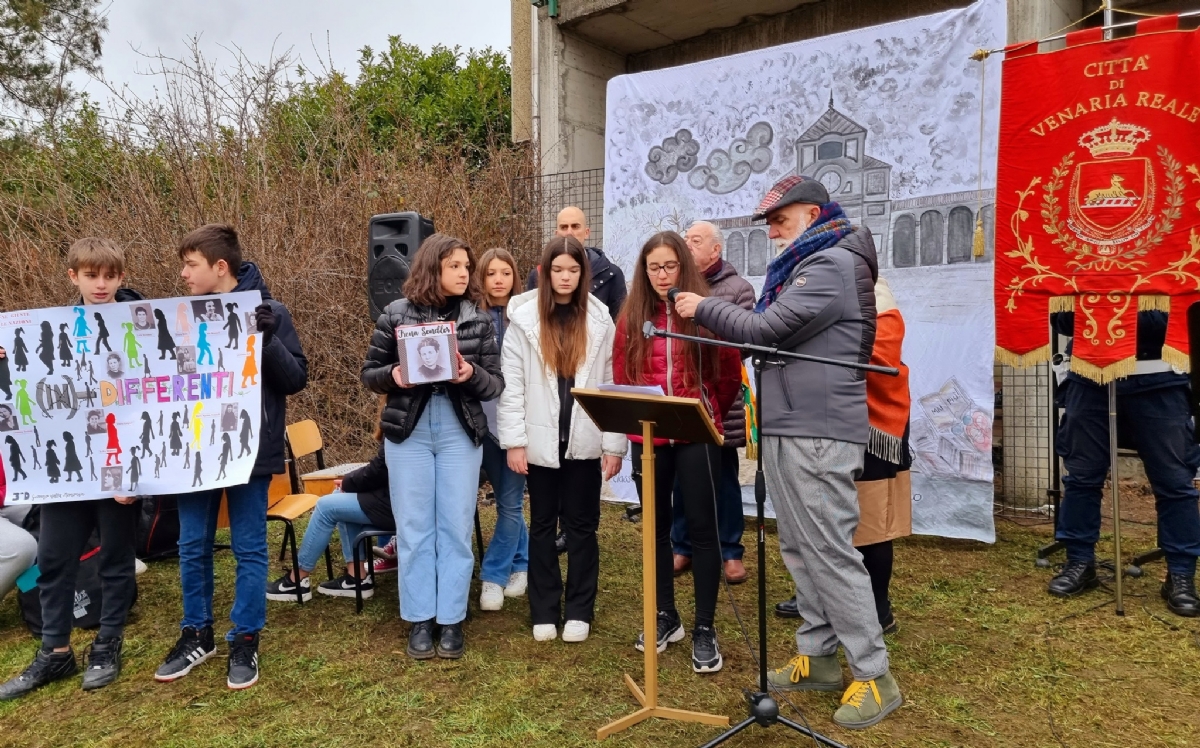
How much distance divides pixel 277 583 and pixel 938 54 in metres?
5.09

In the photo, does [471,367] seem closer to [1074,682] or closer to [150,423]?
[150,423]

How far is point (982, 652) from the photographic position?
3.57 meters

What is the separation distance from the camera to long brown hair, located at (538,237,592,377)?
3652 mm

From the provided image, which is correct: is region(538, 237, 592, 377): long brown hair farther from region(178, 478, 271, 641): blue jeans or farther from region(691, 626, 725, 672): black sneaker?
region(178, 478, 271, 641): blue jeans

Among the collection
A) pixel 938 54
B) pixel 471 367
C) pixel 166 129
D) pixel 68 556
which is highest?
pixel 166 129

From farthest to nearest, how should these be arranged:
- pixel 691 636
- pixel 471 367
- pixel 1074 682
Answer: pixel 691 636
pixel 471 367
pixel 1074 682

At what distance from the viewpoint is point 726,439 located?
12.4ft

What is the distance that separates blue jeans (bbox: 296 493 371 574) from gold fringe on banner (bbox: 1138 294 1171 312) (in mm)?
4082

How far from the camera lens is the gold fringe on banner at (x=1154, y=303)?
4055 millimetres

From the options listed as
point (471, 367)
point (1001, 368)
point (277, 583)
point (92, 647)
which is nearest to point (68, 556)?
point (92, 647)

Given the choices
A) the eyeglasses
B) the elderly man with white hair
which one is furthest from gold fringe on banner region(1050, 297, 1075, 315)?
the eyeglasses

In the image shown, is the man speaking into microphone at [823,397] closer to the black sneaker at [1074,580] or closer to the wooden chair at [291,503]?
the black sneaker at [1074,580]

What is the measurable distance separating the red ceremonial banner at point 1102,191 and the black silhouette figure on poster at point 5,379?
4.94 m

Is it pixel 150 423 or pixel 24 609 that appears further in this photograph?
pixel 24 609
